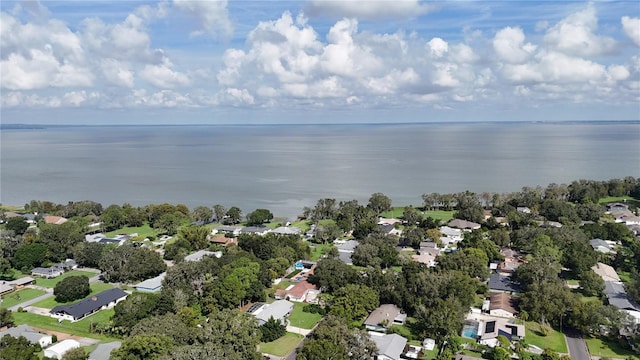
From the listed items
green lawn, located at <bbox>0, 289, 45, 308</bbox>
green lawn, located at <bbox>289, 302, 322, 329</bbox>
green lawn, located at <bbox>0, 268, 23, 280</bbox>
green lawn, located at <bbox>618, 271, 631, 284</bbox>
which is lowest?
green lawn, located at <bbox>0, 289, 45, 308</bbox>

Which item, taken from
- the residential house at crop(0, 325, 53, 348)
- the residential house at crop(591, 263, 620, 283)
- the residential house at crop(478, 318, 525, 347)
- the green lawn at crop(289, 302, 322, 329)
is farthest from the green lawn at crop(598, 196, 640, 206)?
the residential house at crop(0, 325, 53, 348)

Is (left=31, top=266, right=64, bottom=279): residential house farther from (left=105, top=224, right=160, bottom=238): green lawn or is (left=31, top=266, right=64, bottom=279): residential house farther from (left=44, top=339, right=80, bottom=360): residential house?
(left=44, top=339, right=80, bottom=360): residential house

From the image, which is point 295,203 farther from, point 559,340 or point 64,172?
point 64,172

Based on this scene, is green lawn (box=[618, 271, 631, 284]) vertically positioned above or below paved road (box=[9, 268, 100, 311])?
above

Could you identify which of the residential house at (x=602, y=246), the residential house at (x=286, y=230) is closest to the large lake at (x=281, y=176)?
the residential house at (x=286, y=230)

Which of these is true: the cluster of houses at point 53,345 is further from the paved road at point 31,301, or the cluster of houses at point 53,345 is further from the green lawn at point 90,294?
the paved road at point 31,301

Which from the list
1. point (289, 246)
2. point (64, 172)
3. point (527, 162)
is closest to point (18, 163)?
point (64, 172)

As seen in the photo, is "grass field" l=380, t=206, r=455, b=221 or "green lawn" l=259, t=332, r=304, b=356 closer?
"green lawn" l=259, t=332, r=304, b=356
